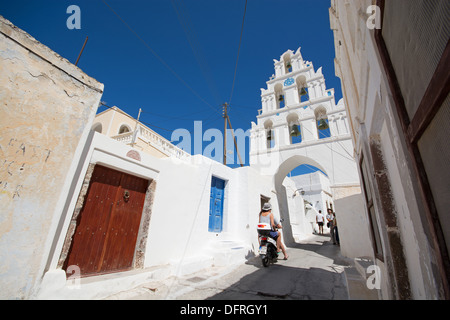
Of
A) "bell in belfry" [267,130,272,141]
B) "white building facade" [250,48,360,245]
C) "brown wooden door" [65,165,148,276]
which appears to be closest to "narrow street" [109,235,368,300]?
"brown wooden door" [65,165,148,276]

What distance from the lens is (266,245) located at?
4895mm

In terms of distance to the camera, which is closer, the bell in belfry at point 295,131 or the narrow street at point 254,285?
the narrow street at point 254,285

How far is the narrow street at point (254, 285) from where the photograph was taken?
3.00m

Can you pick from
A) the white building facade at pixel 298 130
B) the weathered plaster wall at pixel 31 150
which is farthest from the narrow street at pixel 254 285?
the white building facade at pixel 298 130

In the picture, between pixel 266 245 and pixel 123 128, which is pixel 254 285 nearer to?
pixel 266 245

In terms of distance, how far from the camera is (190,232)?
16.1ft

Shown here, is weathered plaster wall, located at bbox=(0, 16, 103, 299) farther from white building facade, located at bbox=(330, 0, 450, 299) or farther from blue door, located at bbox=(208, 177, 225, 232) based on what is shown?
blue door, located at bbox=(208, 177, 225, 232)

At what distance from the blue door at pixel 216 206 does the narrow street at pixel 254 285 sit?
1.50 meters

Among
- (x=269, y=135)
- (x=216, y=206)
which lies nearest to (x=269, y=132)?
(x=269, y=135)

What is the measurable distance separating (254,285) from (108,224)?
2914 millimetres

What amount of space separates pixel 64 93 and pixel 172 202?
288cm

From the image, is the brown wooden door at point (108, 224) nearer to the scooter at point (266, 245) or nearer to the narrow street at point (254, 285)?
the narrow street at point (254, 285)
